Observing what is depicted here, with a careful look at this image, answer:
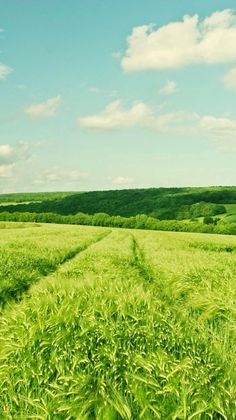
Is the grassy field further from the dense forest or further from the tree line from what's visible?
the dense forest

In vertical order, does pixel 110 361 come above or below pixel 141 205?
above

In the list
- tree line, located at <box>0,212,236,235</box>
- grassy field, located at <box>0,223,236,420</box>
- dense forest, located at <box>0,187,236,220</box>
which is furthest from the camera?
dense forest, located at <box>0,187,236,220</box>

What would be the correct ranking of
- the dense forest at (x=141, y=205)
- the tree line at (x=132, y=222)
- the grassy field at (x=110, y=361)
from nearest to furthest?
1. the grassy field at (x=110, y=361)
2. the tree line at (x=132, y=222)
3. the dense forest at (x=141, y=205)

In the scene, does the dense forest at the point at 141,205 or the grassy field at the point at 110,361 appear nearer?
the grassy field at the point at 110,361

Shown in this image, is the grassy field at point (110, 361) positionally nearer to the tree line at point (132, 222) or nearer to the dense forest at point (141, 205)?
the tree line at point (132, 222)

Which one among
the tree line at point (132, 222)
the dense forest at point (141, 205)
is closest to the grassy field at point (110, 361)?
the tree line at point (132, 222)

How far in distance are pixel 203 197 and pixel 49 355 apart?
434ft

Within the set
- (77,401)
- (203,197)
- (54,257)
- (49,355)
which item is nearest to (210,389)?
(77,401)

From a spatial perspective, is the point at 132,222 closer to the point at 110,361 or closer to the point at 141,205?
the point at 141,205

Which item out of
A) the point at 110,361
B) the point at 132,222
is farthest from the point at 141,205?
the point at 110,361

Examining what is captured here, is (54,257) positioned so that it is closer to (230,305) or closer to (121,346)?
(230,305)

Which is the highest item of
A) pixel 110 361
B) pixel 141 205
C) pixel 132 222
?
pixel 110 361

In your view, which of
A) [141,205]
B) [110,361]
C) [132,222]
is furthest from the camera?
[141,205]

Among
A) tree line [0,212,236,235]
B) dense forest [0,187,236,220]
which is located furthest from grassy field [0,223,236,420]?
dense forest [0,187,236,220]
